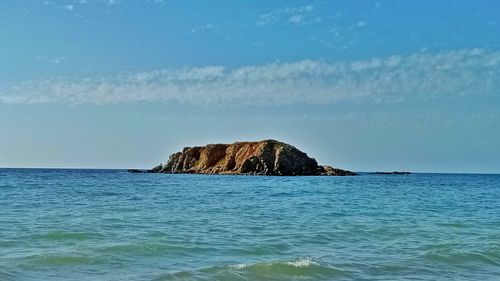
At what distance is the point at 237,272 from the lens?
451 inches

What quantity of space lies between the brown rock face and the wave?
112196mm

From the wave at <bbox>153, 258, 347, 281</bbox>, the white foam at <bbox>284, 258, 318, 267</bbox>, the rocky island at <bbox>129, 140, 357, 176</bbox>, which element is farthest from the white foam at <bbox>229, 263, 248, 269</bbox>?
the rocky island at <bbox>129, 140, 357, 176</bbox>

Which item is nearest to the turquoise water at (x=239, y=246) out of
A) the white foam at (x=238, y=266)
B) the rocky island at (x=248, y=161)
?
the white foam at (x=238, y=266)

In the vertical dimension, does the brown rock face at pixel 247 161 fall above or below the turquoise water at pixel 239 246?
above

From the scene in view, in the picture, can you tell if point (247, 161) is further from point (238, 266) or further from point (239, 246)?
point (238, 266)

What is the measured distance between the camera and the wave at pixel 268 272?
36.0 ft

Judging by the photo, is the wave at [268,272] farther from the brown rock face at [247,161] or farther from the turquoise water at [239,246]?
the brown rock face at [247,161]

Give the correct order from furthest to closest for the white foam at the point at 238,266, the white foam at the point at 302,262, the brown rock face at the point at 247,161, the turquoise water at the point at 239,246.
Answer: the brown rock face at the point at 247,161
the white foam at the point at 302,262
the white foam at the point at 238,266
the turquoise water at the point at 239,246

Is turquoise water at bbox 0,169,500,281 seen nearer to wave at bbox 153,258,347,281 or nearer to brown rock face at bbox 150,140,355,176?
wave at bbox 153,258,347,281

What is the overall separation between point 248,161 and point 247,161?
28cm

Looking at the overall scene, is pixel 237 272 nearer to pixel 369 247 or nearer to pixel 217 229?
pixel 369 247

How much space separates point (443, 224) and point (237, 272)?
552 inches

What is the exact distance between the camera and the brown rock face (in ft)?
415

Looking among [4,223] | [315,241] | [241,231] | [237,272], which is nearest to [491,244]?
[315,241]
